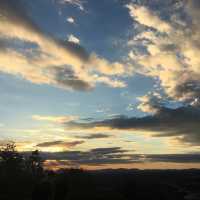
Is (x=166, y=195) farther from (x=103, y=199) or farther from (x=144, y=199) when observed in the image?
(x=103, y=199)

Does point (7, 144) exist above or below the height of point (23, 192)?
above

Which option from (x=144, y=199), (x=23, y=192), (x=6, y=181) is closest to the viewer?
(x=23, y=192)

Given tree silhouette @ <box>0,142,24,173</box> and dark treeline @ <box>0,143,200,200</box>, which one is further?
tree silhouette @ <box>0,142,24,173</box>

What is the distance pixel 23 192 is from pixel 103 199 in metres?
20.9

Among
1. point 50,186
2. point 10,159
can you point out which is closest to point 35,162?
point 10,159

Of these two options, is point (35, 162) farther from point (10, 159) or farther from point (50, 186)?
point (50, 186)

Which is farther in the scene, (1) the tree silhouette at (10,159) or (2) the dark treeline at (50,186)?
(1) the tree silhouette at (10,159)

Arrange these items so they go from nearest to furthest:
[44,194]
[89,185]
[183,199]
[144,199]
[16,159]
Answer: [44,194]
[89,185]
[16,159]
[144,199]
[183,199]

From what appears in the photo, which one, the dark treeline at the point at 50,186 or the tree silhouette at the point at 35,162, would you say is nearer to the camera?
the dark treeline at the point at 50,186

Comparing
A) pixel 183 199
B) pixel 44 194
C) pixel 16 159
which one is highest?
pixel 16 159

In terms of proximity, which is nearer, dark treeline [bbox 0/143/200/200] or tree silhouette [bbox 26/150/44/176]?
dark treeline [bbox 0/143/200/200]

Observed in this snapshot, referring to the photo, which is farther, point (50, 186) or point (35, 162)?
point (35, 162)

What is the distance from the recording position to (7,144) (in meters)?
126

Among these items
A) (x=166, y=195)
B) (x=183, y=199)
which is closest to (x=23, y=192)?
(x=166, y=195)
